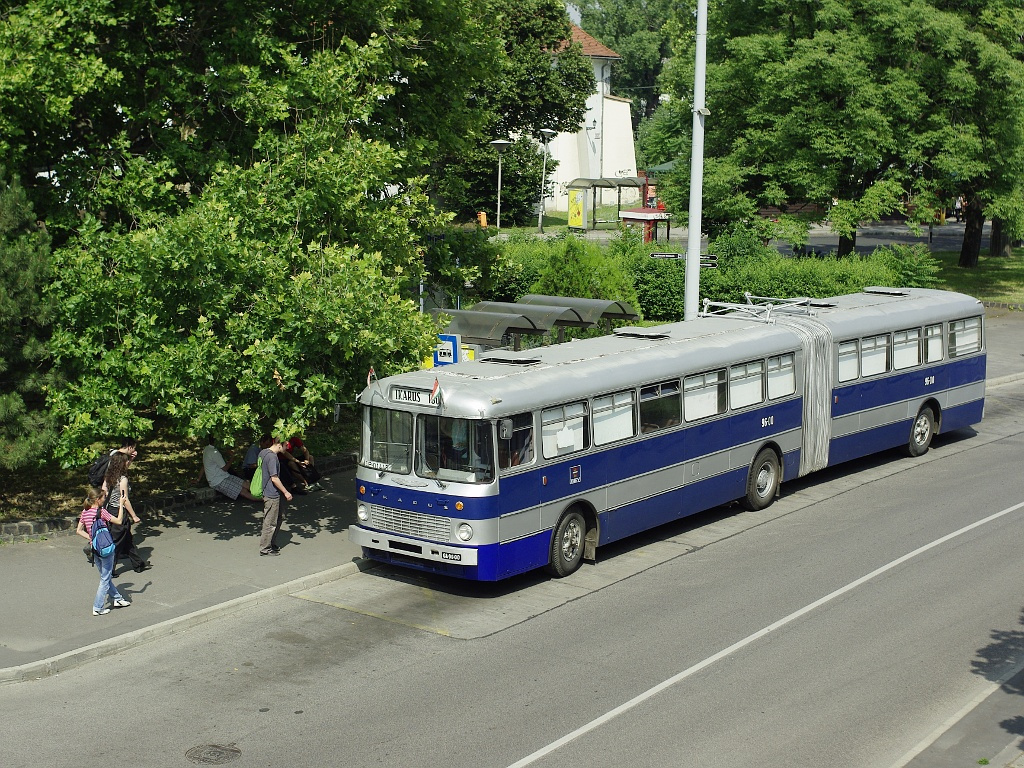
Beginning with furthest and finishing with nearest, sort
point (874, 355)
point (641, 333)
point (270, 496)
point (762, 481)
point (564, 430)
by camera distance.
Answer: point (874, 355) < point (762, 481) < point (641, 333) < point (270, 496) < point (564, 430)

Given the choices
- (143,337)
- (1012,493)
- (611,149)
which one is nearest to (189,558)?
(143,337)

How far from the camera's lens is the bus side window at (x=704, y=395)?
16.9 m

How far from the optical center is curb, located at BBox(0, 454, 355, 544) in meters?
15.8

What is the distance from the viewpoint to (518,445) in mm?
14258

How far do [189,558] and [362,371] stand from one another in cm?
324

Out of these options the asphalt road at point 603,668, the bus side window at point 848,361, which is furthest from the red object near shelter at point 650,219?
the asphalt road at point 603,668

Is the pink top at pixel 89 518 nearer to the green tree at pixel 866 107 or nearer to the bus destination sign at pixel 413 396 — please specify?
the bus destination sign at pixel 413 396

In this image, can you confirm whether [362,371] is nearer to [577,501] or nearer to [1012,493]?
[577,501]

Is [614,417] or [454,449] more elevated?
[614,417]

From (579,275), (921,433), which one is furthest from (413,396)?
(579,275)

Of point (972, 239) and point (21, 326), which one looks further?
point (972, 239)

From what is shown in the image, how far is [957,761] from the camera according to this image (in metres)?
9.75

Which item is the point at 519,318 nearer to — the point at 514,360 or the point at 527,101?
the point at 514,360

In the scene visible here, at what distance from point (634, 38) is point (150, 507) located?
106m
